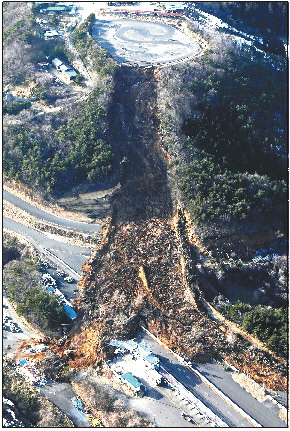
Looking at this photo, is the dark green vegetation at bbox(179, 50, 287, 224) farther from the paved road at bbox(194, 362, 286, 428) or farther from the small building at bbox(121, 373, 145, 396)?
the small building at bbox(121, 373, 145, 396)

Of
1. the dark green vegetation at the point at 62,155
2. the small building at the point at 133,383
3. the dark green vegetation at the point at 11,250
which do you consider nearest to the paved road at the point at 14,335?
the dark green vegetation at the point at 11,250

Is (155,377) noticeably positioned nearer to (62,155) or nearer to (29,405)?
(29,405)

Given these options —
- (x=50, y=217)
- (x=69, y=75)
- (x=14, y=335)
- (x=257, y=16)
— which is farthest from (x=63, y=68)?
(x=14, y=335)

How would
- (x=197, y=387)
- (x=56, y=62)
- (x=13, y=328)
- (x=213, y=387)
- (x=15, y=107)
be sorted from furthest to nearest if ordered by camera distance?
(x=56, y=62)
(x=15, y=107)
(x=13, y=328)
(x=197, y=387)
(x=213, y=387)

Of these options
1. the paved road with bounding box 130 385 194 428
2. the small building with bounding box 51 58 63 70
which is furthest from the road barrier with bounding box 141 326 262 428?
the small building with bounding box 51 58 63 70

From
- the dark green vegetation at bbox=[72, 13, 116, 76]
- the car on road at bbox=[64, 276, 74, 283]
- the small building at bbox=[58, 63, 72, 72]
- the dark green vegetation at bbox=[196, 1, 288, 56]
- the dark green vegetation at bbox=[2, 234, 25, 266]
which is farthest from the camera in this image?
the dark green vegetation at bbox=[196, 1, 288, 56]
